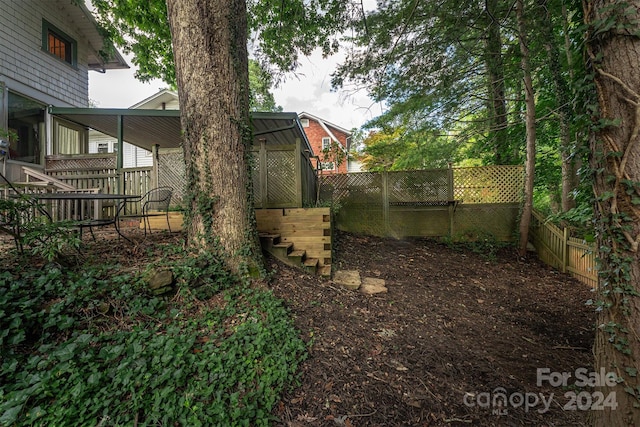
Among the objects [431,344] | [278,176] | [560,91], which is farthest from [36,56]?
[560,91]

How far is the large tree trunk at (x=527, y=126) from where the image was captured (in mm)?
4988

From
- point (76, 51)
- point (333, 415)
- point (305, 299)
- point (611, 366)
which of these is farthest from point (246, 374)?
point (76, 51)

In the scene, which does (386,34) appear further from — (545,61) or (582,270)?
(582,270)

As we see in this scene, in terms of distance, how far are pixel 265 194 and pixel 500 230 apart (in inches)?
227

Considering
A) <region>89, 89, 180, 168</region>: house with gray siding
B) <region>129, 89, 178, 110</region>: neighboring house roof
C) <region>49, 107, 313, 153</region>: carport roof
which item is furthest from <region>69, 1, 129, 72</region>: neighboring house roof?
<region>89, 89, 180, 168</region>: house with gray siding

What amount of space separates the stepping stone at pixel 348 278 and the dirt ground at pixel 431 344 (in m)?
0.16

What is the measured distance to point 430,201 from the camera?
6.60m

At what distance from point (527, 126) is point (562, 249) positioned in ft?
8.24

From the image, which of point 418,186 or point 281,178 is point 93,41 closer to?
point 281,178

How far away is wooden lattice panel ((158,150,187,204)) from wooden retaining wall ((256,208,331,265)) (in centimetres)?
186

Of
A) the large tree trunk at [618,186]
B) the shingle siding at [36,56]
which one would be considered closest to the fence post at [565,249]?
the large tree trunk at [618,186]

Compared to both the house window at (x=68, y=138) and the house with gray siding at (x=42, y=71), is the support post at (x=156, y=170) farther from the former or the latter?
the house window at (x=68, y=138)

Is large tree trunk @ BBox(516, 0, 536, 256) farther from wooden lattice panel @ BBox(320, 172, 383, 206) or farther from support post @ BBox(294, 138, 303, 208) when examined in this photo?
support post @ BBox(294, 138, 303, 208)

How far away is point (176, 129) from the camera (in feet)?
23.0
